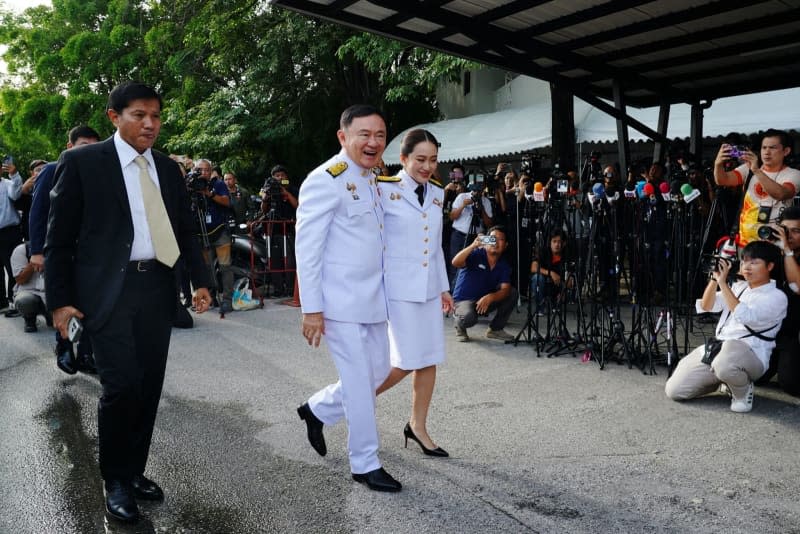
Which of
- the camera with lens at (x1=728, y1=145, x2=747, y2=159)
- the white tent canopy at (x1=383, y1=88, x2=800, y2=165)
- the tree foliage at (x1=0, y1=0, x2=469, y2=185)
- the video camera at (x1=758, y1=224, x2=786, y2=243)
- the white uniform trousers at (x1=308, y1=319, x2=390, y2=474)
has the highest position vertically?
the tree foliage at (x1=0, y1=0, x2=469, y2=185)

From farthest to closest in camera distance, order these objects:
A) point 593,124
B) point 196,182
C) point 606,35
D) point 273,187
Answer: point 593,124
point 273,187
point 196,182
point 606,35

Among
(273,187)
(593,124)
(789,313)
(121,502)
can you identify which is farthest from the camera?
(593,124)

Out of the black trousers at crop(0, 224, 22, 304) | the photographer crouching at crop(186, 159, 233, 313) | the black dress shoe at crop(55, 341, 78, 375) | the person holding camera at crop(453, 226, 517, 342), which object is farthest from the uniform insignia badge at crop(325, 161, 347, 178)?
the black trousers at crop(0, 224, 22, 304)

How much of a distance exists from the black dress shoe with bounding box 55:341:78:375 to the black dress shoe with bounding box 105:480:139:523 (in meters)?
3.15

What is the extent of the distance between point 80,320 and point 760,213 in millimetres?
5017

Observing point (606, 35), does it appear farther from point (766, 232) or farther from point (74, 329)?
point (74, 329)

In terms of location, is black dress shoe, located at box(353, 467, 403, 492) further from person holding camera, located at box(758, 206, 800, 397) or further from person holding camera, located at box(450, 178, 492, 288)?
person holding camera, located at box(450, 178, 492, 288)

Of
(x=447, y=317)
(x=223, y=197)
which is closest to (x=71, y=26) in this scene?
(x=223, y=197)

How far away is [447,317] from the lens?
893 centimetres

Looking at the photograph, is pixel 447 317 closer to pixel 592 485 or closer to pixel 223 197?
pixel 223 197

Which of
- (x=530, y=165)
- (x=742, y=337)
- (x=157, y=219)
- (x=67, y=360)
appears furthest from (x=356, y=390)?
(x=530, y=165)

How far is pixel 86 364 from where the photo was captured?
20.6ft

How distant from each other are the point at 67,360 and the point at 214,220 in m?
3.83

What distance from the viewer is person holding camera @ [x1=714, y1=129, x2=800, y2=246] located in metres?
5.35
